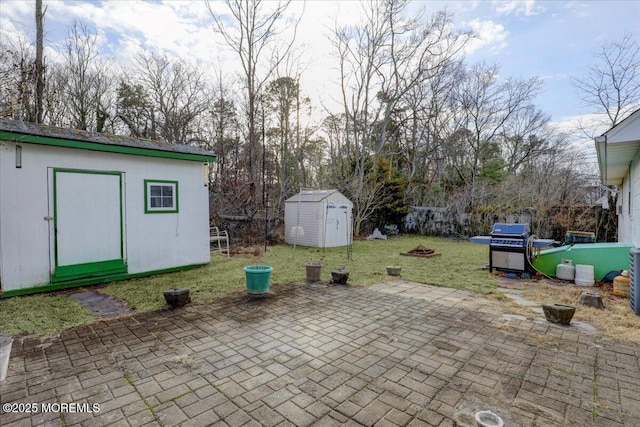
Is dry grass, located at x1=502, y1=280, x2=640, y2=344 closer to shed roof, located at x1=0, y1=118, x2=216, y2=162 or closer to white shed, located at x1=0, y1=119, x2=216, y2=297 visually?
white shed, located at x1=0, y1=119, x2=216, y2=297

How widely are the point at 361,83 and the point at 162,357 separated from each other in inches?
581

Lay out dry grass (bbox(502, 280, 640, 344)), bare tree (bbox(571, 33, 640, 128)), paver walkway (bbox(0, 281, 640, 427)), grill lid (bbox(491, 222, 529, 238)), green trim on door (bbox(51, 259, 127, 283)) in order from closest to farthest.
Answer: paver walkway (bbox(0, 281, 640, 427)) < dry grass (bbox(502, 280, 640, 344)) < green trim on door (bbox(51, 259, 127, 283)) < grill lid (bbox(491, 222, 529, 238)) < bare tree (bbox(571, 33, 640, 128))

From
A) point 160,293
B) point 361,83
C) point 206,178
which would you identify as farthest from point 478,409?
point 361,83

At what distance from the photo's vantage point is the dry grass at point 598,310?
3469 mm

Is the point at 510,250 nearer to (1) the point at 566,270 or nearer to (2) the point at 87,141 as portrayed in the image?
(1) the point at 566,270

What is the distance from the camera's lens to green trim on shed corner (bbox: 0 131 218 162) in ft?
15.0

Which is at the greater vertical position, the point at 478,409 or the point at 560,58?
the point at 560,58

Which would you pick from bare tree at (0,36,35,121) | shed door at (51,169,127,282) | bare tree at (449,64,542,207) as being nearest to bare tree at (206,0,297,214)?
bare tree at (0,36,35,121)

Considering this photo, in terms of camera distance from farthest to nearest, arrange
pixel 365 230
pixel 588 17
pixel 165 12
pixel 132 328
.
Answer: pixel 365 230 < pixel 165 12 < pixel 588 17 < pixel 132 328

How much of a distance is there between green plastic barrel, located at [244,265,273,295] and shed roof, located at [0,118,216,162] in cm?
319

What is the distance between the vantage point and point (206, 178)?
6875 millimetres

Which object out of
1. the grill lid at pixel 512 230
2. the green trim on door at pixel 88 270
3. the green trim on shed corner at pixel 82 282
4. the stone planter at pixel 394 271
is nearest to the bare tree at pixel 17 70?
the green trim on door at pixel 88 270

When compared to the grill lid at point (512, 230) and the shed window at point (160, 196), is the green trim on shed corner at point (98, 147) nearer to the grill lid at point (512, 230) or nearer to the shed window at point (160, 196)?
the shed window at point (160, 196)

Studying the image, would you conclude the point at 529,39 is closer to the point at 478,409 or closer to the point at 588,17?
the point at 588,17
